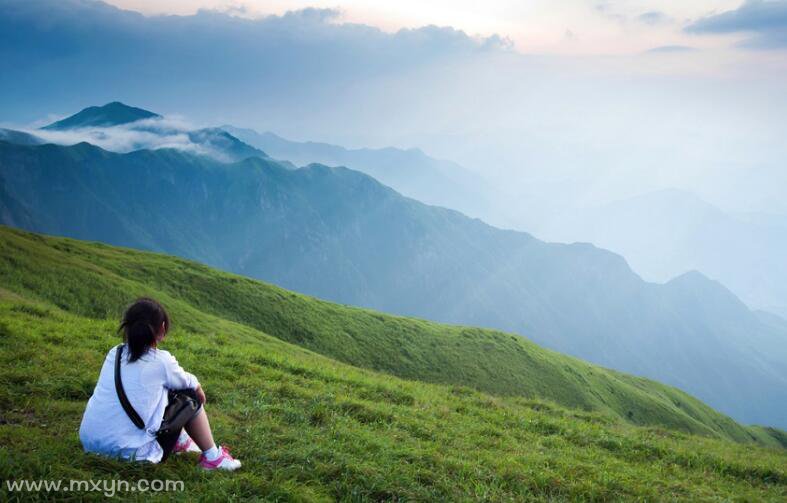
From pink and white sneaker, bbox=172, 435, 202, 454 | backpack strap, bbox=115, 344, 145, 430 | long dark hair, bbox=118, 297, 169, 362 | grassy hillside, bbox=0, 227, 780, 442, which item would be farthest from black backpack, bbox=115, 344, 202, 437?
grassy hillside, bbox=0, 227, 780, 442

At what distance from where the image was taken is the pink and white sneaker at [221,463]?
8469 millimetres

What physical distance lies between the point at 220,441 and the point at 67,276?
31894mm

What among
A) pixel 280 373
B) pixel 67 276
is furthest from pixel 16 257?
pixel 280 373

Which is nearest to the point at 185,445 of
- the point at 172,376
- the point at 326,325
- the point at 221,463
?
the point at 221,463

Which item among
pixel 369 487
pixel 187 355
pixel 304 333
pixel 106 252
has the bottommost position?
pixel 304 333

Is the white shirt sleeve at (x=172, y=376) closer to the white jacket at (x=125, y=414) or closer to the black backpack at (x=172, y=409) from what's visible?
the white jacket at (x=125, y=414)

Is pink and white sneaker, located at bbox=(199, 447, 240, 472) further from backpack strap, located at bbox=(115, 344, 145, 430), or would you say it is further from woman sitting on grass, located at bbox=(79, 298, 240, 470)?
backpack strap, located at bbox=(115, 344, 145, 430)

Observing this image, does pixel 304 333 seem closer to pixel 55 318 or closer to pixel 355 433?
pixel 55 318

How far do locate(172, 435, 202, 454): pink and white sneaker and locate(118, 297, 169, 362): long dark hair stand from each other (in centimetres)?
191

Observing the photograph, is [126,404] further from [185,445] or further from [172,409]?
[185,445]

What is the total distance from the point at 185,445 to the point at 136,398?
1571 mm

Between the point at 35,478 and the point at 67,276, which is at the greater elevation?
the point at 35,478

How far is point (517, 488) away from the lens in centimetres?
1019

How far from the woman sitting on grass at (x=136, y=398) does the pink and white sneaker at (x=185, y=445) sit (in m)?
0.27
